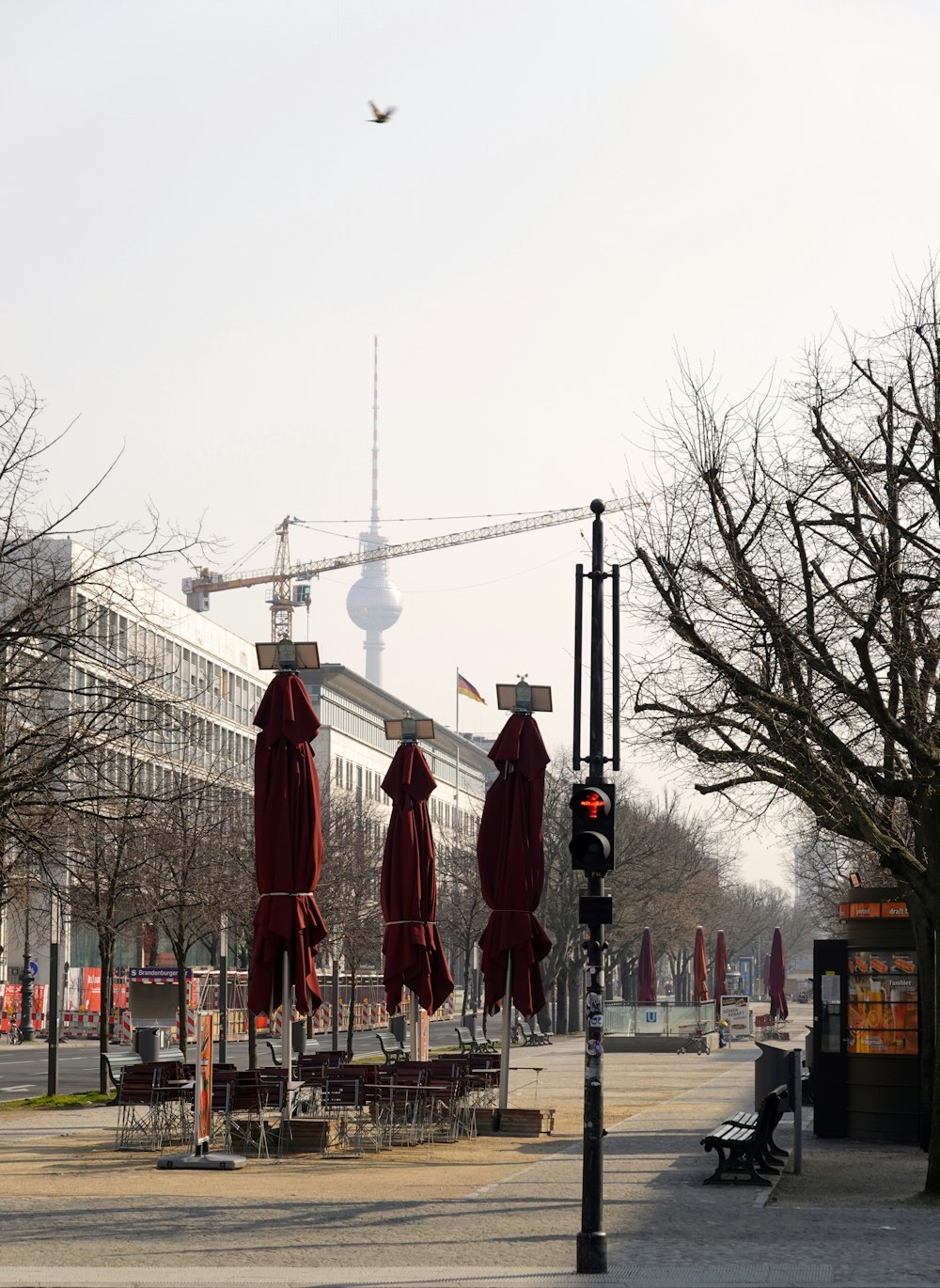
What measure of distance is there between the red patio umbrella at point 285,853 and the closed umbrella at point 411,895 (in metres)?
2.80

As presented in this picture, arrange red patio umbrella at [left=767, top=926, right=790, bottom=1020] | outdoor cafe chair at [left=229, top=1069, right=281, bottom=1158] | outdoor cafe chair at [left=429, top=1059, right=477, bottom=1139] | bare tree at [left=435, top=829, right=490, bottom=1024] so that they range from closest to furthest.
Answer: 1. outdoor cafe chair at [left=229, top=1069, right=281, bottom=1158]
2. outdoor cafe chair at [left=429, top=1059, right=477, bottom=1139]
3. red patio umbrella at [left=767, top=926, right=790, bottom=1020]
4. bare tree at [left=435, top=829, right=490, bottom=1024]

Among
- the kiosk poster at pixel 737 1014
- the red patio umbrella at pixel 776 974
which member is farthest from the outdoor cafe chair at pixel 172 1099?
the red patio umbrella at pixel 776 974

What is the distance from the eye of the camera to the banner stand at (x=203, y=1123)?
62.7 feet

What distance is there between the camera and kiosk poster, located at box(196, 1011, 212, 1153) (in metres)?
19.2

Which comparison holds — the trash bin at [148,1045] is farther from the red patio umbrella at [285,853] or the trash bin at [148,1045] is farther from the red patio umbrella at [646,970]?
the red patio umbrella at [646,970]

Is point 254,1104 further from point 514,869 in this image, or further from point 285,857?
point 514,869

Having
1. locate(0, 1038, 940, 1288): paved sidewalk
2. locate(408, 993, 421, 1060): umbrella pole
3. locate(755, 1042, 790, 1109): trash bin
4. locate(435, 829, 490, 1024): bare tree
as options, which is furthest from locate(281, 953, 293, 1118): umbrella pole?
locate(435, 829, 490, 1024): bare tree

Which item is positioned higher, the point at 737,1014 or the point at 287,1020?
the point at 287,1020

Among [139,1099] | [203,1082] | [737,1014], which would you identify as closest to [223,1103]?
A: [139,1099]

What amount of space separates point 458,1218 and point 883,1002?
9.47m

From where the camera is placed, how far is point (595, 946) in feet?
45.2

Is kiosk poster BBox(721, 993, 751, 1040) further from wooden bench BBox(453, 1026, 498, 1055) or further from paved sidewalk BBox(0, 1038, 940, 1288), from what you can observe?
paved sidewalk BBox(0, 1038, 940, 1288)

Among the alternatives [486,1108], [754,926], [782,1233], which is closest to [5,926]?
[486,1108]

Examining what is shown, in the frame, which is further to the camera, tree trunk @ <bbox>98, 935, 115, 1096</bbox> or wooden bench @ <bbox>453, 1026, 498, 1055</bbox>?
wooden bench @ <bbox>453, 1026, 498, 1055</bbox>
